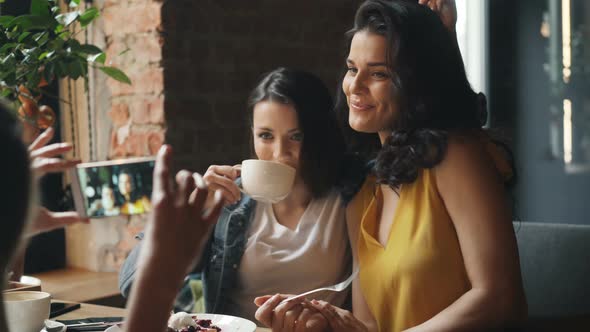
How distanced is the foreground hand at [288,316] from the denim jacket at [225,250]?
39 centimetres

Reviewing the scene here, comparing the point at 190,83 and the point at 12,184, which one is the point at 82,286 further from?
the point at 12,184

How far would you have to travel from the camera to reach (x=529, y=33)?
340 cm

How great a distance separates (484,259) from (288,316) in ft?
1.28

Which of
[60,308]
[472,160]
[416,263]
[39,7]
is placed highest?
[39,7]

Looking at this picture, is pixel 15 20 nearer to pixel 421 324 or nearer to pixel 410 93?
pixel 410 93

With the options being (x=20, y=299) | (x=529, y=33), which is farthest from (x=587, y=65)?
(x=20, y=299)

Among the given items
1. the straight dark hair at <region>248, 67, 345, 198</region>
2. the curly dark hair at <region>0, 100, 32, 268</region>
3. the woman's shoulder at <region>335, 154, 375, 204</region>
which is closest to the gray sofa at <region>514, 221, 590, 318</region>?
the woman's shoulder at <region>335, 154, 375, 204</region>

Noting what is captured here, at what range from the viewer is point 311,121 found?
180cm

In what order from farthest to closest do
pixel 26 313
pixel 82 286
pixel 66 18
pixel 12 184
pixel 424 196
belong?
1. pixel 82 286
2. pixel 66 18
3. pixel 424 196
4. pixel 26 313
5. pixel 12 184

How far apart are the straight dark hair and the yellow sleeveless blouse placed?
0.29 m

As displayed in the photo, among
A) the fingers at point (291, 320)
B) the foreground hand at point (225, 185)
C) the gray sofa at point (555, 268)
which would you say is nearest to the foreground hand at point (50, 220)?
the fingers at point (291, 320)

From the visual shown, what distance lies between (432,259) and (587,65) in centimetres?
215

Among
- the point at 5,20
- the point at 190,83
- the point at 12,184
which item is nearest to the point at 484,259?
the point at 12,184

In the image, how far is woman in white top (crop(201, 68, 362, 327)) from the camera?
5.71 ft
